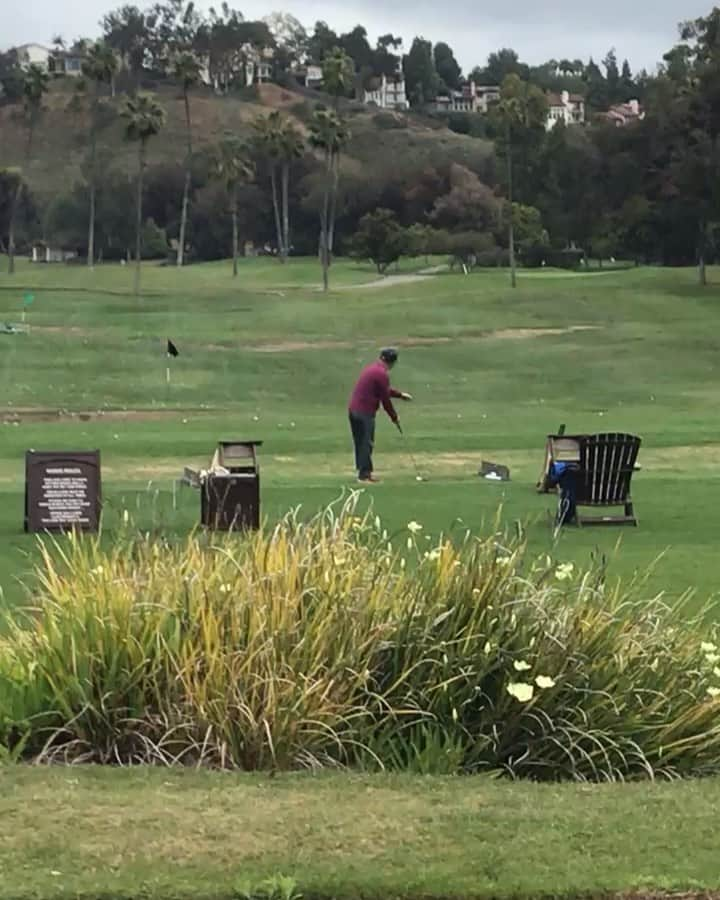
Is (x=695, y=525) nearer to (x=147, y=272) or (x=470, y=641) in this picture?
(x=470, y=641)

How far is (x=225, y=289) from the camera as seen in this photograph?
263 ft

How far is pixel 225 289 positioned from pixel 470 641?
240ft

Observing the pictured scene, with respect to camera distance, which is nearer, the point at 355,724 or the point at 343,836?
the point at 343,836

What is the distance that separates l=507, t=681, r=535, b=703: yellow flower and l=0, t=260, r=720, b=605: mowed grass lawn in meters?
4.44

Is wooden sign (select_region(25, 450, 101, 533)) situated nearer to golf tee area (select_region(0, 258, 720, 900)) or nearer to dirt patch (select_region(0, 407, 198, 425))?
golf tee area (select_region(0, 258, 720, 900))

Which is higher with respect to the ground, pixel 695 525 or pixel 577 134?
pixel 577 134

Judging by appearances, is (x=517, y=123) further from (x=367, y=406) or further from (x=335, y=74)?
(x=367, y=406)

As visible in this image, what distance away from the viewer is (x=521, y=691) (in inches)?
297

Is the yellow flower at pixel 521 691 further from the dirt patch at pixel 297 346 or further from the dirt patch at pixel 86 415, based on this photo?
the dirt patch at pixel 297 346

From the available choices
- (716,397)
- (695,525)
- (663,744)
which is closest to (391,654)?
(663,744)

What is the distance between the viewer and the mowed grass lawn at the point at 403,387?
1891 centimetres

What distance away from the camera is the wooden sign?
54.5 feet

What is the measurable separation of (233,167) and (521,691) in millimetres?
100625

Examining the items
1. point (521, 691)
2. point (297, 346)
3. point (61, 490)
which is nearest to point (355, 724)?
point (521, 691)
